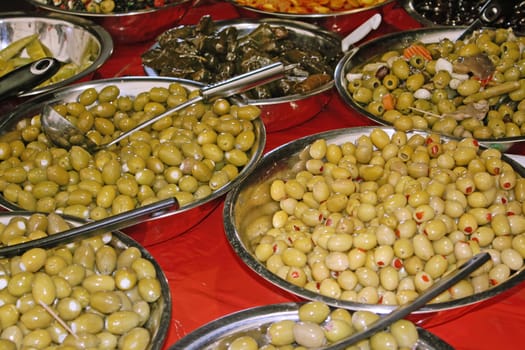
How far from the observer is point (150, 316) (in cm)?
124

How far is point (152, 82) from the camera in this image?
203 centimetres

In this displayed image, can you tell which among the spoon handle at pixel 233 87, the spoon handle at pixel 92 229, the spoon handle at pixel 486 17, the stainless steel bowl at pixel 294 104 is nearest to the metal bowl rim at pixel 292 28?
the stainless steel bowl at pixel 294 104

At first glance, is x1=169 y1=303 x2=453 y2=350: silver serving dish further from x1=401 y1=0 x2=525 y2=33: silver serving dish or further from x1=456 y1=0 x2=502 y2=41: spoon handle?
Answer: x1=401 y1=0 x2=525 y2=33: silver serving dish

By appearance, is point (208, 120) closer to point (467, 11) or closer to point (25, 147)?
point (25, 147)

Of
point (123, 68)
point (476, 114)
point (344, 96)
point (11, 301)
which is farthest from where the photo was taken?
point (123, 68)

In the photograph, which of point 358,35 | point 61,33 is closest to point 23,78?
point 61,33

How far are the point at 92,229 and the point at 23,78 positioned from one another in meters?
0.85

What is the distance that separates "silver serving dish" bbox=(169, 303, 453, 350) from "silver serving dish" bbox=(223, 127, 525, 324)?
0.18 ft

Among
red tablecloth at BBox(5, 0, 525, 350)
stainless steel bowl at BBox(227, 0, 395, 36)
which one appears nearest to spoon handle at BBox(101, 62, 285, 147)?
red tablecloth at BBox(5, 0, 525, 350)

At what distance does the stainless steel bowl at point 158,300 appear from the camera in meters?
1.14

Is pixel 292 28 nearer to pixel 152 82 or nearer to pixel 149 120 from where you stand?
pixel 152 82

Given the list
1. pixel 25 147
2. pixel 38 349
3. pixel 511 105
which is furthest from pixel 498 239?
pixel 25 147

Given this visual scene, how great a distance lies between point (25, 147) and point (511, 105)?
4.90 ft

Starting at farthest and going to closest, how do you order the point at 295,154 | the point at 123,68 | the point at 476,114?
1. the point at 123,68
2. the point at 476,114
3. the point at 295,154
